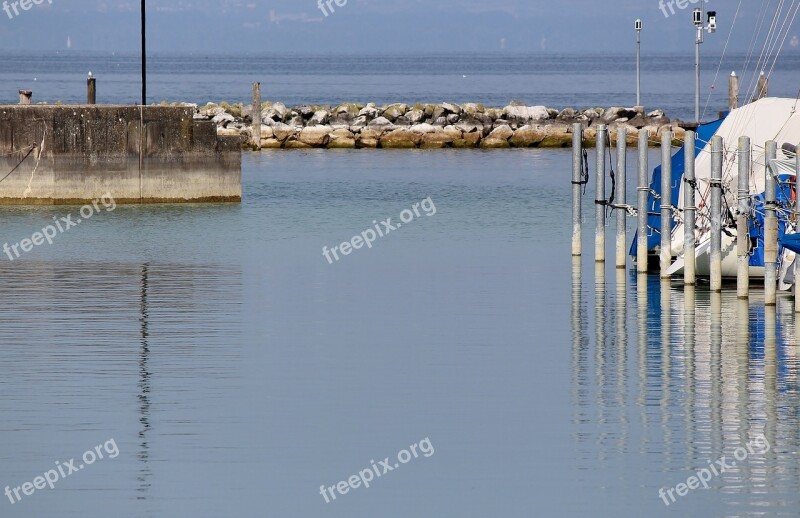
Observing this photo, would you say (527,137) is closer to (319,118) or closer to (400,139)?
(400,139)

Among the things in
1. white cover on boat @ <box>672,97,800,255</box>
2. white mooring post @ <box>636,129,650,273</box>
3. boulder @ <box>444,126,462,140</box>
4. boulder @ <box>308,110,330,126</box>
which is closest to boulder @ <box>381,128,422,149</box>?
boulder @ <box>444,126,462,140</box>

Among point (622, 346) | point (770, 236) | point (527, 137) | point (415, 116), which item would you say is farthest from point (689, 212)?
point (415, 116)

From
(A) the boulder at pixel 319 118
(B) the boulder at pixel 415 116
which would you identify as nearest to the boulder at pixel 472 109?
(B) the boulder at pixel 415 116

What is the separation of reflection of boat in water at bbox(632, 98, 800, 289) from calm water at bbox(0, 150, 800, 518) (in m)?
1.05

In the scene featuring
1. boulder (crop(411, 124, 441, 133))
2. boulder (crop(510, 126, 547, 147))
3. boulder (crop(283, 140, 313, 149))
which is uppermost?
boulder (crop(411, 124, 441, 133))

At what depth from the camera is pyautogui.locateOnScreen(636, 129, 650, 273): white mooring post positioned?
22.5 meters

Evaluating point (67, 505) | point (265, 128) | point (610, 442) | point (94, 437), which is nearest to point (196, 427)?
point (94, 437)

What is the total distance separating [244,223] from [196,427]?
20.1 m

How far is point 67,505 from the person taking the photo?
1149 centimetres

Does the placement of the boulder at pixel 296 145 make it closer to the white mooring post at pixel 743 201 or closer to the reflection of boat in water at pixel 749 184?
the reflection of boat in water at pixel 749 184

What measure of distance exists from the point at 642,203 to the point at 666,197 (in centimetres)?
78

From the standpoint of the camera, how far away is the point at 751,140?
25.3 meters

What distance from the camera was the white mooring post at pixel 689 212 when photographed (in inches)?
841

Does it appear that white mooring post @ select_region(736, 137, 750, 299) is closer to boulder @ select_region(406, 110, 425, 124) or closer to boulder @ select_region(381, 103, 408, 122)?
boulder @ select_region(406, 110, 425, 124)
